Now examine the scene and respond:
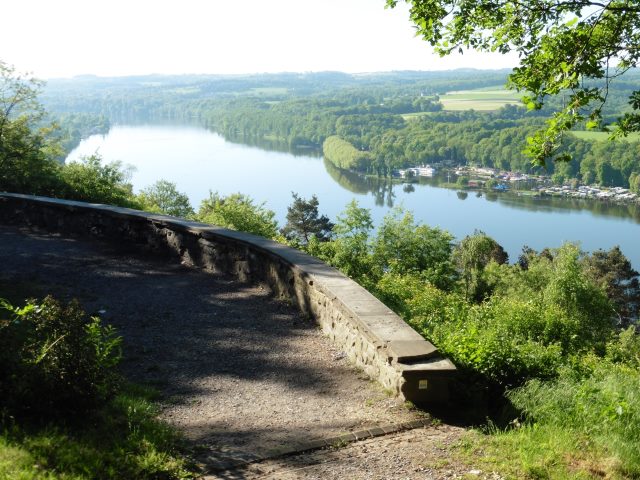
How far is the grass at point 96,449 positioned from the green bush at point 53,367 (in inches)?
4.4

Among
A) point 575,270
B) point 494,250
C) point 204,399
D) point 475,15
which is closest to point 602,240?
point 494,250

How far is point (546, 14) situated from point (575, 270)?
900 inches

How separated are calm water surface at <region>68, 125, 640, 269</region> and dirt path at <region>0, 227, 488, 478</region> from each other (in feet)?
193

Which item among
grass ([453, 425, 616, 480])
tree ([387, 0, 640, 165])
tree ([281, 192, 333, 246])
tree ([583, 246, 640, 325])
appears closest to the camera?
grass ([453, 425, 616, 480])

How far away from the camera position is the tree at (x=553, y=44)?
269 inches

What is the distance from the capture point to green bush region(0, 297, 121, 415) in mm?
3217

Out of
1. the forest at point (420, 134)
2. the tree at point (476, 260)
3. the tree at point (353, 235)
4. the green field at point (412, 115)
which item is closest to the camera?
the tree at point (353, 235)

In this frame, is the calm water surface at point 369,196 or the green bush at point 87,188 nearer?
the green bush at point 87,188

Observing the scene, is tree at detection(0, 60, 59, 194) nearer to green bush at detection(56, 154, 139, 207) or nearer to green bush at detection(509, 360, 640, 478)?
green bush at detection(56, 154, 139, 207)

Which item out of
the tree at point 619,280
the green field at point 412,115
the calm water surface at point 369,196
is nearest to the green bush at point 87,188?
the tree at point 619,280

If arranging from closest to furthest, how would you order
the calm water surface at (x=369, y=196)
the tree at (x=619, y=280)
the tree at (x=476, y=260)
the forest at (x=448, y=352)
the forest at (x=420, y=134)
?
1. the forest at (x=448, y=352)
2. the tree at (x=476, y=260)
3. the tree at (x=619, y=280)
4. the calm water surface at (x=369, y=196)
5. the forest at (x=420, y=134)

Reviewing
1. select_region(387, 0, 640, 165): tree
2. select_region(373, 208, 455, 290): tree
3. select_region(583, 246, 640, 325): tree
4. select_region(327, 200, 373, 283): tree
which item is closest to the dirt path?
select_region(387, 0, 640, 165): tree

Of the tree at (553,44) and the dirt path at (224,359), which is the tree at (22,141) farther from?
the tree at (553,44)

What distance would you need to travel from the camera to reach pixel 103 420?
342 centimetres
